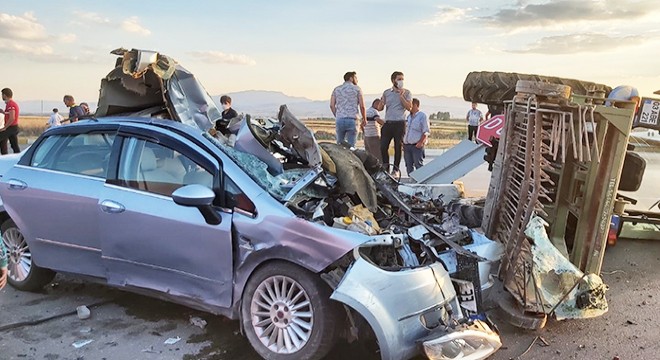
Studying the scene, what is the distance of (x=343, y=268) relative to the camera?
3.46 metres

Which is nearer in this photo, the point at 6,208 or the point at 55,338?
the point at 55,338

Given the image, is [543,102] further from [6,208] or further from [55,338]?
[6,208]

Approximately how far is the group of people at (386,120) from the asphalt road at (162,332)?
541cm

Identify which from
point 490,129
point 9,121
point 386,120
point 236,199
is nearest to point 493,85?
point 490,129

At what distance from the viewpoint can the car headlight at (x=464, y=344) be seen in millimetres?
3330

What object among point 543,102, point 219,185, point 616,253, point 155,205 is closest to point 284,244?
point 219,185

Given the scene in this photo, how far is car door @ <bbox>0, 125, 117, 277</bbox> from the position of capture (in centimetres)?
433

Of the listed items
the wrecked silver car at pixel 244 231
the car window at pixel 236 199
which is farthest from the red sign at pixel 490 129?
the car window at pixel 236 199

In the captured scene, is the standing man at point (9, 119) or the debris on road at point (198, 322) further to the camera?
the standing man at point (9, 119)

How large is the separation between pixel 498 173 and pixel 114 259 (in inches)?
138

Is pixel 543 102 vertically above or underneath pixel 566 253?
above

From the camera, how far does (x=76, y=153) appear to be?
463cm

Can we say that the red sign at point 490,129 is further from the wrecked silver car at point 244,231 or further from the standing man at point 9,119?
the standing man at point 9,119

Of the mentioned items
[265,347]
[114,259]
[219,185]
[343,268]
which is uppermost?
[219,185]
